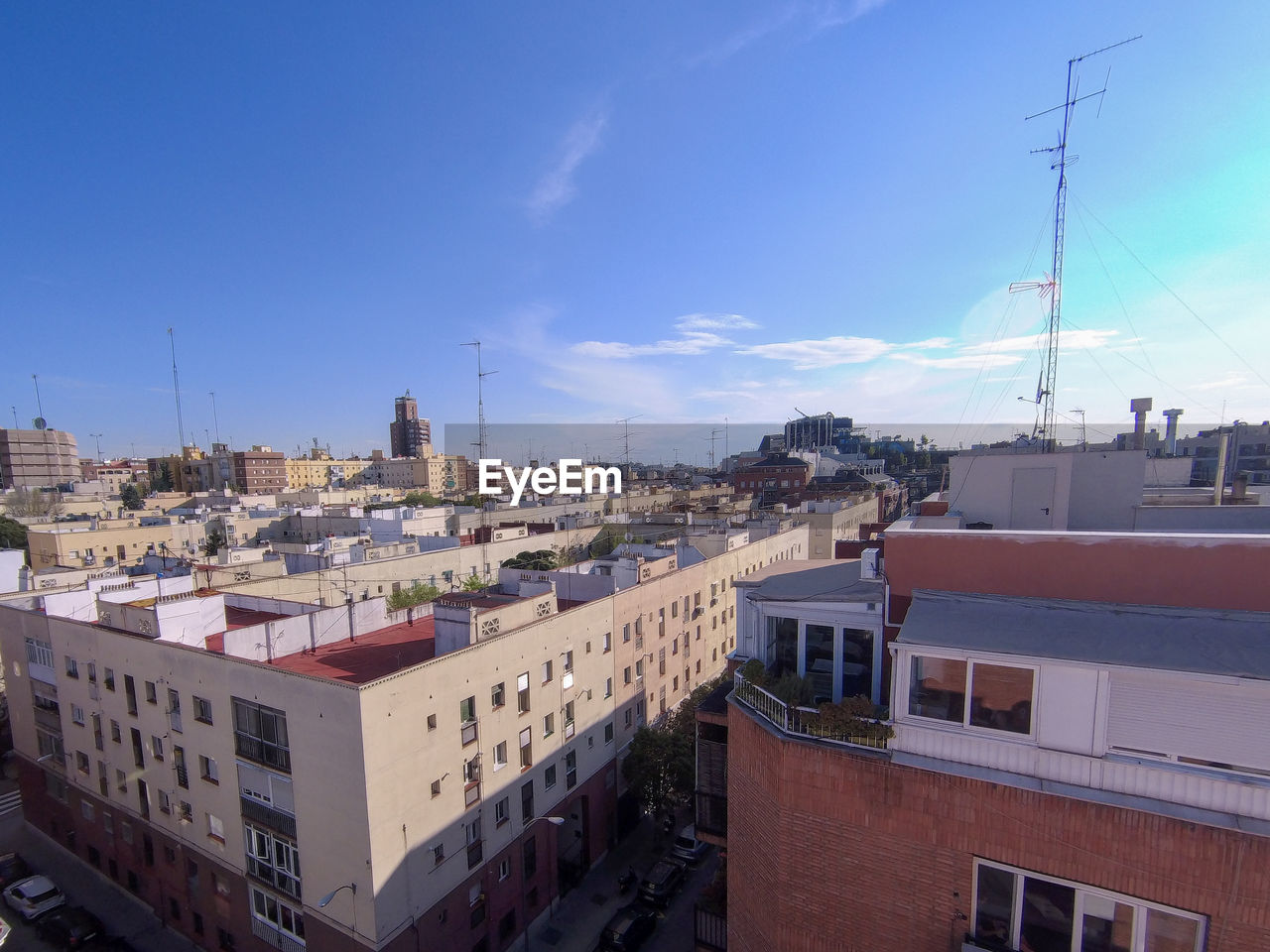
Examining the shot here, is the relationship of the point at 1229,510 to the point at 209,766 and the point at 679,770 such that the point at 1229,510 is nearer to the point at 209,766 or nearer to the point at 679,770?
the point at 679,770

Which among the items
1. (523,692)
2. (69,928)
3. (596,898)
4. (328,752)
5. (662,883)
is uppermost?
(328,752)

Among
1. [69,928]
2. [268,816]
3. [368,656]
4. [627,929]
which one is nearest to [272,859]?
[268,816]

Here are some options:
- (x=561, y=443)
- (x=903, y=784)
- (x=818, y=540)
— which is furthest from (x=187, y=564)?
(x=561, y=443)

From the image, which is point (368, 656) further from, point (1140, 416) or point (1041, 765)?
point (1140, 416)

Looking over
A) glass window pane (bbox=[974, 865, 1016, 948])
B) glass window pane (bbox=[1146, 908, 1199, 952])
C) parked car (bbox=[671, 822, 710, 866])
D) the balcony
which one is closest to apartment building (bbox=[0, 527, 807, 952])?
parked car (bbox=[671, 822, 710, 866])

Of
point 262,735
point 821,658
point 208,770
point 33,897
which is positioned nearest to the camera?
point 821,658

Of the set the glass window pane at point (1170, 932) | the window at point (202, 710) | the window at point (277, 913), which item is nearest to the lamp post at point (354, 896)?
the window at point (277, 913)
